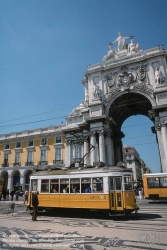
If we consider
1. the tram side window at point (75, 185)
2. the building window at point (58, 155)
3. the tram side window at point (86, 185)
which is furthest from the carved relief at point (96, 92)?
the tram side window at point (86, 185)

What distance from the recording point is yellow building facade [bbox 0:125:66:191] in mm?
37094

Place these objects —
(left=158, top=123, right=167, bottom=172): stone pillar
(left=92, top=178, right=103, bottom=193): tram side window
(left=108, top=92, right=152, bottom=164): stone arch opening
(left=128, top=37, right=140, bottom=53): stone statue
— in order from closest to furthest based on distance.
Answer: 1. (left=92, top=178, right=103, bottom=193): tram side window
2. (left=158, top=123, right=167, bottom=172): stone pillar
3. (left=108, top=92, right=152, bottom=164): stone arch opening
4. (left=128, top=37, right=140, bottom=53): stone statue

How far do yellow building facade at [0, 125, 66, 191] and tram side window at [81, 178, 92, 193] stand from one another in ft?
78.1

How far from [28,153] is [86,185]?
3009 cm

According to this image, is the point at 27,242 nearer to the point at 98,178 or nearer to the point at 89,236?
the point at 89,236

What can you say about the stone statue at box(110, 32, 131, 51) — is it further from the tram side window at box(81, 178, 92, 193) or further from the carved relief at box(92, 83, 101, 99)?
the tram side window at box(81, 178, 92, 193)

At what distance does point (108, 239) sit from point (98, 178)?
17.6 feet

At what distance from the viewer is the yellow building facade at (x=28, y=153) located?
37094 millimetres

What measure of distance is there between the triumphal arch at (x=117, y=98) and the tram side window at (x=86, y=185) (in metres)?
13.0

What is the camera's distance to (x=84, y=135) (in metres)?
30.8

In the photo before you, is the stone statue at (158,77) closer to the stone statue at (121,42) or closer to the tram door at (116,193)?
the stone statue at (121,42)

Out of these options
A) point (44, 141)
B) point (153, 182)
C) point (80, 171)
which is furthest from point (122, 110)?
point (80, 171)

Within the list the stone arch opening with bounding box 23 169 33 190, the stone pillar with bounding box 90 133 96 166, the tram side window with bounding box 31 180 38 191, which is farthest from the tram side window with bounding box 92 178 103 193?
the stone arch opening with bounding box 23 169 33 190

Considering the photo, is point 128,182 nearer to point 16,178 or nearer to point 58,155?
point 58,155
